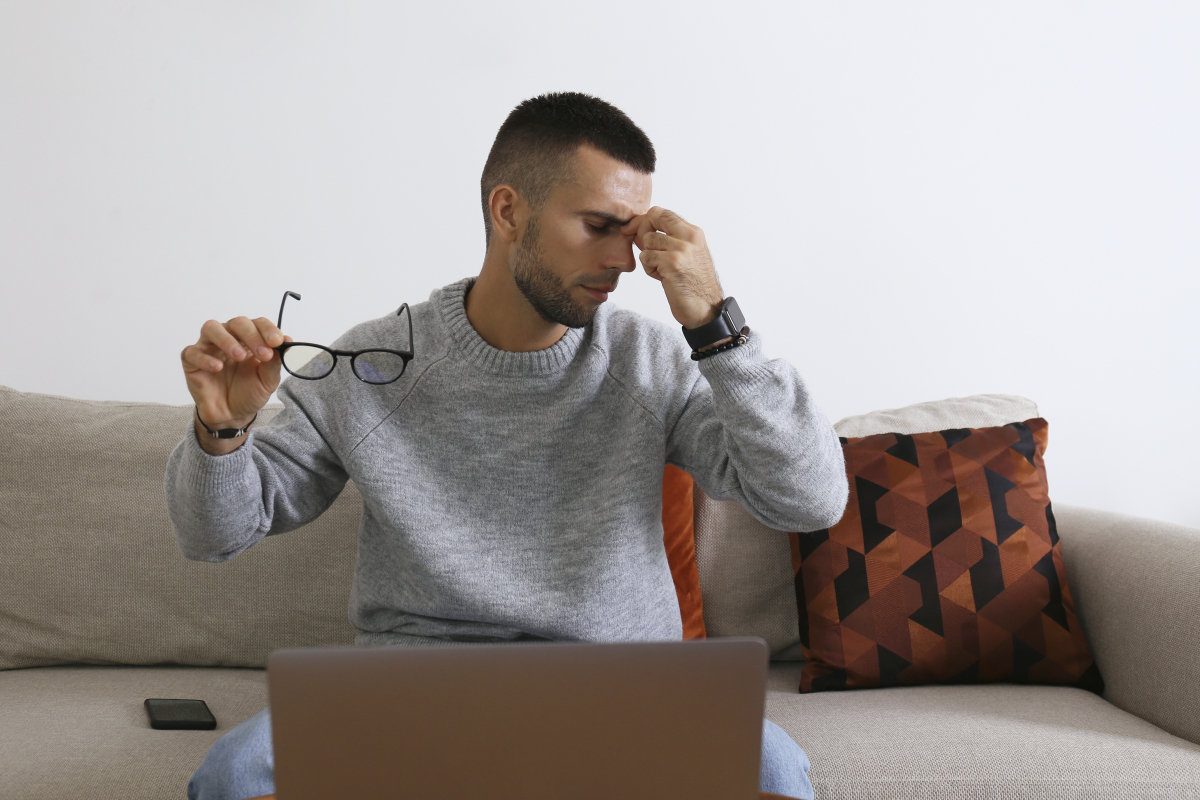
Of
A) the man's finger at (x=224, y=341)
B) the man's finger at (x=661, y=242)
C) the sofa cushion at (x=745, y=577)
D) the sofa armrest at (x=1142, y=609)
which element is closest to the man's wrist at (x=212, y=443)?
the man's finger at (x=224, y=341)

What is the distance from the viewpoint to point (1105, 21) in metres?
2.15

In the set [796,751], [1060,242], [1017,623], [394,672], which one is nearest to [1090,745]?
[1017,623]

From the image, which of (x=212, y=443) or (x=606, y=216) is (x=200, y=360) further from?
(x=606, y=216)

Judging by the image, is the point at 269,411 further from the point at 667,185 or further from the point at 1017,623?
the point at 1017,623

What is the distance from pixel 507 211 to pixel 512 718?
3.07ft

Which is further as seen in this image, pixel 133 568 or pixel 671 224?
pixel 133 568

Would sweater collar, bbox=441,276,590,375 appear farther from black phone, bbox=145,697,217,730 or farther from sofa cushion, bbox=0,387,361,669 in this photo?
black phone, bbox=145,697,217,730

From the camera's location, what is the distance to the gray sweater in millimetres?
1224

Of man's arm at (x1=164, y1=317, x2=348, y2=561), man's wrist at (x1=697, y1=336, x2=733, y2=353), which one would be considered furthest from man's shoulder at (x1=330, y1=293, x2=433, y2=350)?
man's wrist at (x1=697, y1=336, x2=733, y2=353)

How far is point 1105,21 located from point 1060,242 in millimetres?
543

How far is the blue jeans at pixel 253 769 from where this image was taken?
1.00m

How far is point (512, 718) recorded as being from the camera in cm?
56

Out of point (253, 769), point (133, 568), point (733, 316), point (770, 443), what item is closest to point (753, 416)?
point (770, 443)

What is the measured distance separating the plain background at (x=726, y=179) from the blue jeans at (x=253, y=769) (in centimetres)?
108
